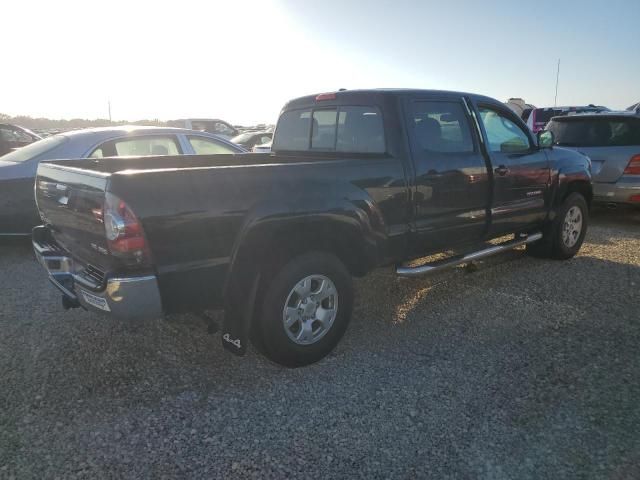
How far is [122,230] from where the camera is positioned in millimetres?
2545

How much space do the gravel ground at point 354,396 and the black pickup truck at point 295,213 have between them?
431mm

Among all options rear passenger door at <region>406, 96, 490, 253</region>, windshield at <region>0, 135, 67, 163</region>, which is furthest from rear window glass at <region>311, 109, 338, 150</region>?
windshield at <region>0, 135, 67, 163</region>

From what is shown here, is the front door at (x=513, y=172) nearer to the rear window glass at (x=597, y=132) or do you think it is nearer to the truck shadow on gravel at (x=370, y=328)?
the truck shadow on gravel at (x=370, y=328)

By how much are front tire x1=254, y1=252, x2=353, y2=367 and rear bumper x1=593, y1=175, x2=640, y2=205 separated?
5775mm

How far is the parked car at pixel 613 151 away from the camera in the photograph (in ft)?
23.6

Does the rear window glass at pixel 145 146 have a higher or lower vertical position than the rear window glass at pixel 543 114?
lower

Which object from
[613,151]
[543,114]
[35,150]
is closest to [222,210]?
[35,150]

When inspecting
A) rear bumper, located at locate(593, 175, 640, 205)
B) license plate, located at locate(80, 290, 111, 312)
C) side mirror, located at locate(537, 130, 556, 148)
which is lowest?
license plate, located at locate(80, 290, 111, 312)

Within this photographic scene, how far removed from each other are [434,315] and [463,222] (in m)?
0.85

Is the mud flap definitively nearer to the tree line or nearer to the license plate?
the license plate

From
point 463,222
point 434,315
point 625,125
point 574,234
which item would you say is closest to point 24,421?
point 434,315

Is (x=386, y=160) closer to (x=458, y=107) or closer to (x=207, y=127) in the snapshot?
(x=458, y=107)

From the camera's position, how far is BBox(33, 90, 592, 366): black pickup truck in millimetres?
2660

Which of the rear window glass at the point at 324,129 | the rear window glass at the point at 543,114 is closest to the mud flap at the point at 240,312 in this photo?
the rear window glass at the point at 324,129
